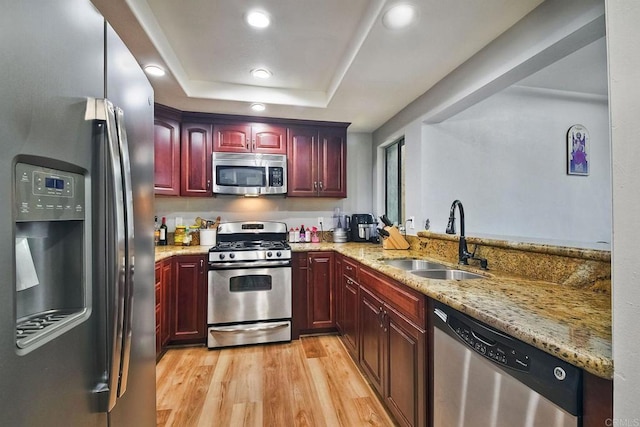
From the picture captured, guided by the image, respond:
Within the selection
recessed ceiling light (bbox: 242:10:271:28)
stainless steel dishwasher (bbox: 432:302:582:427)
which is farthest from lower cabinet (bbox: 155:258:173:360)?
stainless steel dishwasher (bbox: 432:302:582:427)

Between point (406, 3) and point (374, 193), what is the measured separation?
2422 mm

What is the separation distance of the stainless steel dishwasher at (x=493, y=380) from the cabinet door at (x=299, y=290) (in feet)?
5.79

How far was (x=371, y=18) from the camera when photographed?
1610 mm

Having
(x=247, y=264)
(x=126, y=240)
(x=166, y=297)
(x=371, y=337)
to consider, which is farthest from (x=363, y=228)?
(x=126, y=240)

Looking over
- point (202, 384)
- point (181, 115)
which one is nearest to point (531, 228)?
point (202, 384)

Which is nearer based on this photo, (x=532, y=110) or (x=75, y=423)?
(x=75, y=423)

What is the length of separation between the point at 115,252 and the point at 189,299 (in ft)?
6.88

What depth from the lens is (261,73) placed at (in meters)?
2.42

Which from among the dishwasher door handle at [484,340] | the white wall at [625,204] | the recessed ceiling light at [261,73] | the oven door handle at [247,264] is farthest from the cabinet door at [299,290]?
the white wall at [625,204]

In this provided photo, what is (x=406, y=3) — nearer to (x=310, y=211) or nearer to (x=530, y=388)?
(x=530, y=388)

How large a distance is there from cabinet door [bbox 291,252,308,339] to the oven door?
68mm

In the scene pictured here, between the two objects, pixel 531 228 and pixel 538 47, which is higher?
pixel 538 47

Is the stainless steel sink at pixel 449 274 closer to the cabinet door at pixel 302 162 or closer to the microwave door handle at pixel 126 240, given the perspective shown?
the microwave door handle at pixel 126 240

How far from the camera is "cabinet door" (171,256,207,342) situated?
105 inches
